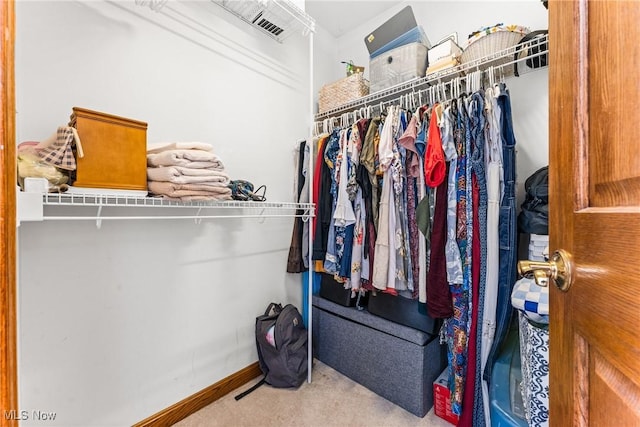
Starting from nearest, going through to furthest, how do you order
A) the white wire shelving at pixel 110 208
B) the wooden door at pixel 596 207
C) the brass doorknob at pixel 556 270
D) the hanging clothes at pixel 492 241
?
the wooden door at pixel 596 207, the brass doorknob at pixel 556 270, the white wire shelving at pixel 110 208, the hanging clothes at pixel 492 241

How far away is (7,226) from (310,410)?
1583 millimetres

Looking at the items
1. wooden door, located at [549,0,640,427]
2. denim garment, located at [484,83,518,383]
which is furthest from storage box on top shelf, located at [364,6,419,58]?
wooden door, located at [549,0,640,427]

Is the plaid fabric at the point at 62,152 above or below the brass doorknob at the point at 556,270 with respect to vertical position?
above

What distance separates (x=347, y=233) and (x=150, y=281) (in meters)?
1.07

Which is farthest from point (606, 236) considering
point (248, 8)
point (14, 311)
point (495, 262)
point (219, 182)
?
point (248, 8)

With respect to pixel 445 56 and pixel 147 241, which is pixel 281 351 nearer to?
pixel 147 241

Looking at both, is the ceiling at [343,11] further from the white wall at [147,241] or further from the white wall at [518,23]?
the white wall at [147,241]

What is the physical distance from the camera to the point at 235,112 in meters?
1.67

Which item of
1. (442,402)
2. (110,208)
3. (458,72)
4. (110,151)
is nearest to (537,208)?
(458,72)

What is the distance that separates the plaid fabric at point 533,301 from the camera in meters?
0.93

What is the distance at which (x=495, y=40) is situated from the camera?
1.32m

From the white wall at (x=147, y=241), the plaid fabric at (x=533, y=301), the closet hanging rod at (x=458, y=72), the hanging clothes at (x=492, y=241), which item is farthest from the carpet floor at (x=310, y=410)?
the closet hanging rod at (x=458, y=72)

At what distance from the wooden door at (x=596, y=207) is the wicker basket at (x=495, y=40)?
97 cm

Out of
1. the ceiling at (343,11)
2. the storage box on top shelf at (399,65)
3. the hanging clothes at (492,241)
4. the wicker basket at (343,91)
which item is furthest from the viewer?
the ceiling at (343,11)
